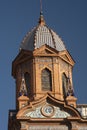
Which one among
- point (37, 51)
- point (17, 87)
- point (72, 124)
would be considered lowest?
point (72, 124)

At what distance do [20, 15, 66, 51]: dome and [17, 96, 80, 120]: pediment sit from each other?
18.1 feet

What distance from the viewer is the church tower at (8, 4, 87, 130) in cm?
4028

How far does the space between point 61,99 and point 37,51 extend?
4884mm

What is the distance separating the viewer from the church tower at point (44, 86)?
1586 inches

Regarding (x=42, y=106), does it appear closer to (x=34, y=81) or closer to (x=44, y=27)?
(x=34, y=81)

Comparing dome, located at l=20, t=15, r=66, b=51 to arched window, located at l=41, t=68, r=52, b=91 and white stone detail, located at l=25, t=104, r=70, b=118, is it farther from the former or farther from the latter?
white stone detail, located at l=25, t=104, r=70, b=118

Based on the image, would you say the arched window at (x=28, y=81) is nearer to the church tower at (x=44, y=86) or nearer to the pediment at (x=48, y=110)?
the church tower at (x=44, y=86)

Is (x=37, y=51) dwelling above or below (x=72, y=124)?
above

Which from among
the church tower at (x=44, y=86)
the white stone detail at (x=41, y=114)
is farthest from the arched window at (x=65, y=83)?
the white stone detail at (x=41, y=114)

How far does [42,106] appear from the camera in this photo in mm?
41031

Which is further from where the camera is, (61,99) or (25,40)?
(25,40)

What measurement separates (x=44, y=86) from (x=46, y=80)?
638 mm

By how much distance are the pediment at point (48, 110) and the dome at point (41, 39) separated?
5.52 meters

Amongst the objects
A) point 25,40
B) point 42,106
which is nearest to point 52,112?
point 42,106
